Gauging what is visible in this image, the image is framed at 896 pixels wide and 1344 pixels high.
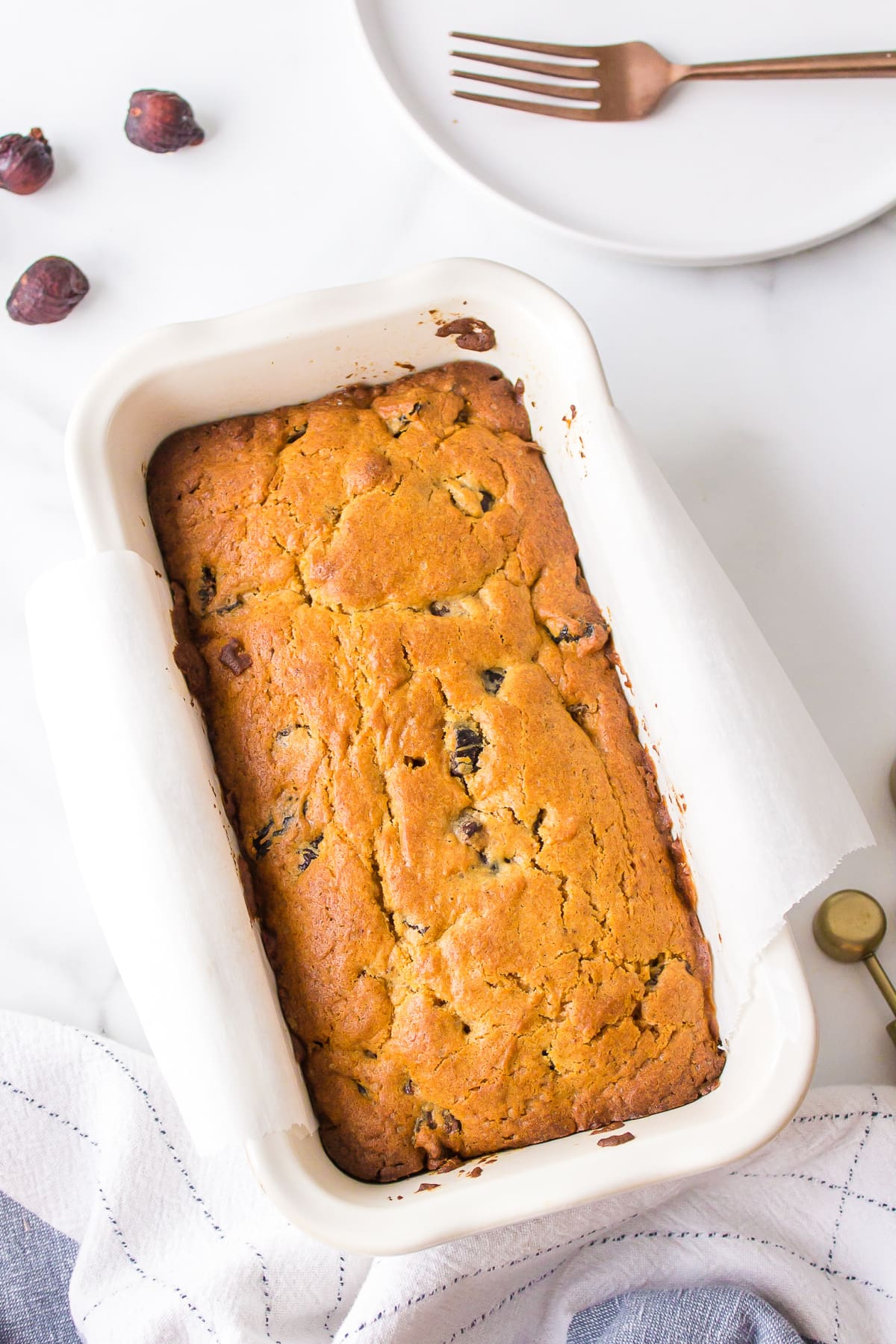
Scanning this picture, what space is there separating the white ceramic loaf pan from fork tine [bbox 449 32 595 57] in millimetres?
493

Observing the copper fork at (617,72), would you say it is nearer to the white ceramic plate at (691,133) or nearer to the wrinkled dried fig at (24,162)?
the white ceramic plate at (691,133)

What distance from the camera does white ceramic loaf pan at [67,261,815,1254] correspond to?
3.94 ft

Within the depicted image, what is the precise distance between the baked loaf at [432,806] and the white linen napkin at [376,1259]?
309 mm

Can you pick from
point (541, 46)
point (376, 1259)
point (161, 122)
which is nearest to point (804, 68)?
point (541, 46)

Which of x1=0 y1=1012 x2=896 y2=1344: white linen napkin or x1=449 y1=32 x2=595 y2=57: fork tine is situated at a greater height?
x1=449 y1=32 x2=595 y2=57: fork tine

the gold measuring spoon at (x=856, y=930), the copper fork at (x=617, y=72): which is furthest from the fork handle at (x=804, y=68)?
the gold measuring spoon at (x=856, y=930)

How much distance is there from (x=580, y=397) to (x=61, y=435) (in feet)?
2.70

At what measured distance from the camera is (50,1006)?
1656 millimetres

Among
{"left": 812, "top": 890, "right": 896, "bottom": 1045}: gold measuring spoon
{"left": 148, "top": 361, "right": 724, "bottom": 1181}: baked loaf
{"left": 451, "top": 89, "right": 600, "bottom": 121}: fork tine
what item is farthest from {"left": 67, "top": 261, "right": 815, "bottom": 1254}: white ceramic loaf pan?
{"left": 451, "top": 89, "right": 600, "bottom": 121}: fork tine

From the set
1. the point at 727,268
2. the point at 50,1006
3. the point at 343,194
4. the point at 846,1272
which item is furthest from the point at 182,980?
the point at 727,268

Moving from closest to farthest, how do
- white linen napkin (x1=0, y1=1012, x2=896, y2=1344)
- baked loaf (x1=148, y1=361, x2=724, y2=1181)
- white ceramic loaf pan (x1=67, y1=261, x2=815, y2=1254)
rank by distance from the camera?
white ceramic loaf pan (x1=67, y1=261, x2=815, y2=1254) → baked loaf (x1=148, y1=361, x2=724, y2=1181) → white linen napkin (x1=0, y1=1012, x2=896, y2=1344)

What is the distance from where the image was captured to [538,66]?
5.41 ft

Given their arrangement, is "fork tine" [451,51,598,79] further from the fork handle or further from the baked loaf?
the baked loaf

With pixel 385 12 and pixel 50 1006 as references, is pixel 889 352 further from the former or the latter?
pixel 50 1006
